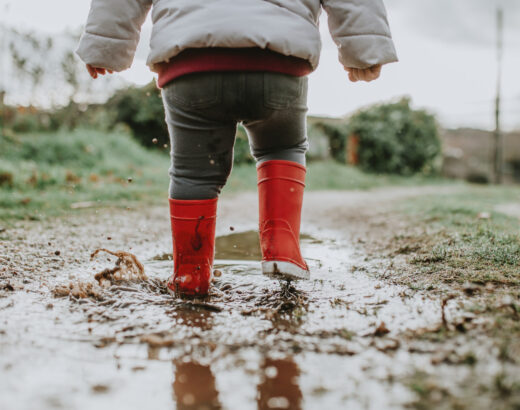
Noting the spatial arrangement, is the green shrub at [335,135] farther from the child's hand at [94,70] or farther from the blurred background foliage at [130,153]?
the child's hand at [94,70]

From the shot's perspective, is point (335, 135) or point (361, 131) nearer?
point (335, 135)

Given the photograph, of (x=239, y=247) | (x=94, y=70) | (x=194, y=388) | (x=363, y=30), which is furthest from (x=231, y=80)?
(x=239, y=247)

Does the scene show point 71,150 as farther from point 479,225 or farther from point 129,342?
point 129,342

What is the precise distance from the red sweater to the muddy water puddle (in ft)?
2.56

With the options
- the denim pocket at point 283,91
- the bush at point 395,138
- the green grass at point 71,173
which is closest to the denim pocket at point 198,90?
the denim pocket at point 283,91

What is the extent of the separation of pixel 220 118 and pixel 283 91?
0.23 meters

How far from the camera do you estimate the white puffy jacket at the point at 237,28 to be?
4.75 ft

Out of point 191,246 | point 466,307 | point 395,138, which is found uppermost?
point 395,138

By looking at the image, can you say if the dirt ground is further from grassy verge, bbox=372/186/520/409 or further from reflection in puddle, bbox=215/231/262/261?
reflection in puddle, bbox=215/231/262/261

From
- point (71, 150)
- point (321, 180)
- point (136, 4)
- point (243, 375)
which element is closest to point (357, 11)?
point (136, 4)

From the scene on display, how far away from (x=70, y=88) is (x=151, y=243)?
7.59 m

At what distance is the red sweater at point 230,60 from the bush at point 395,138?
11775mm

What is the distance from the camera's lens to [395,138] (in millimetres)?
13016

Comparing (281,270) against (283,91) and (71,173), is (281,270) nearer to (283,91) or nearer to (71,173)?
(283,91)
